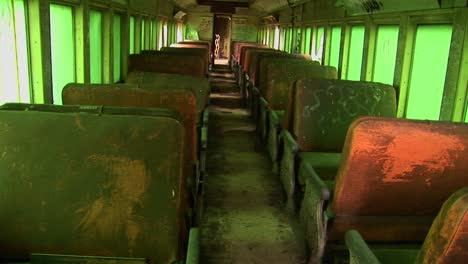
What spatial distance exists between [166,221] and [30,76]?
229 centimetres

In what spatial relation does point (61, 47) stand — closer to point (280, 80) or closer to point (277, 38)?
point (280, 80)

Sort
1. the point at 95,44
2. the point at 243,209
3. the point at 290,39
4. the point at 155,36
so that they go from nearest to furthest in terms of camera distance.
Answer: the point at 243,209 < the point at 95,44 < the point at 155,36 < the point at 290,39

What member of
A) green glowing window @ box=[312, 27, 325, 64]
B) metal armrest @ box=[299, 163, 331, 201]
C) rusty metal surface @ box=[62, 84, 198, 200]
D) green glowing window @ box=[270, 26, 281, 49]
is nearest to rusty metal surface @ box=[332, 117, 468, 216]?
metal armrest @ box=[299, 163, 331, 201]

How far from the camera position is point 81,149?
6.51ft

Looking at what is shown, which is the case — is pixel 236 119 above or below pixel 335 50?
below

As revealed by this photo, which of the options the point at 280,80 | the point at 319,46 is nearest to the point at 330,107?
the point at 280,80

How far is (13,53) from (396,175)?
2.85m

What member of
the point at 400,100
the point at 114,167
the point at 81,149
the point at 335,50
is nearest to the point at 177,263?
the point at 114,167

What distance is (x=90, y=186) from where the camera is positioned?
1.99m

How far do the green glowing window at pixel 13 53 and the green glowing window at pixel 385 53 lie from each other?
4041 millimetres

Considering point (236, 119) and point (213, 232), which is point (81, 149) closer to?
point (213, 232)

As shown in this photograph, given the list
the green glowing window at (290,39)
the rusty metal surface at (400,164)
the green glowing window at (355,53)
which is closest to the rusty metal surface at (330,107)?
the rusty metal surface at (400,164)

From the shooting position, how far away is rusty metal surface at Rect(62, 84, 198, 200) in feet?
9.84

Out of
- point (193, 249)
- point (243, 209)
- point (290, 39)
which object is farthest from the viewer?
point (290, 39)
